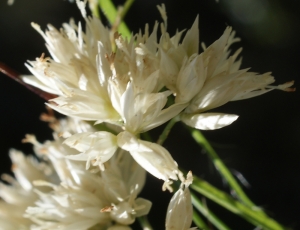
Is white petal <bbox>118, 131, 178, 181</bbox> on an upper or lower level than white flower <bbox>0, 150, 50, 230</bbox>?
lower

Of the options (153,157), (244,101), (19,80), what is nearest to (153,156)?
(153,157)

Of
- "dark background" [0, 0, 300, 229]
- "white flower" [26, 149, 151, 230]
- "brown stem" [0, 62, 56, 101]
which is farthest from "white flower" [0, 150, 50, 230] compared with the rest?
"dark background" [0, 0, 300, 229]

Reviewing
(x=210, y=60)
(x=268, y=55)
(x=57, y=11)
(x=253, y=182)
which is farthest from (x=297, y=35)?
(x=210, y=60)

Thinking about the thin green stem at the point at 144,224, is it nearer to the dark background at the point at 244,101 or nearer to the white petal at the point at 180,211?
the white petal at the point at 180,211

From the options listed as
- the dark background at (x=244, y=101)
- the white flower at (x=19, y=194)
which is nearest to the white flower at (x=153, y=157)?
the white flower at (x=19, y=194)

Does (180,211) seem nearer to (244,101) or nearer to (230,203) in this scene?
(230,203)

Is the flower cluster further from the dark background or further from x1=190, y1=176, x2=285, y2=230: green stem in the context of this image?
the dark background

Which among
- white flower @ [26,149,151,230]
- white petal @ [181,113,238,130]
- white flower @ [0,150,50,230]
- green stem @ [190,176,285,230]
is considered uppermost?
white flower @ [0,150,50,230]
